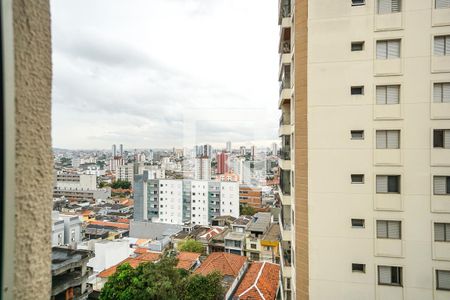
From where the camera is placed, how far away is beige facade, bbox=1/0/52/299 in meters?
0.62

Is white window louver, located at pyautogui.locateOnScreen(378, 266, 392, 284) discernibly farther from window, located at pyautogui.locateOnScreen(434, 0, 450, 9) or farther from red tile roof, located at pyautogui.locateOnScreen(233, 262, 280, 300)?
red tile roof, located at pyautogui.locateOnScreen(233, 262, 280, 300)

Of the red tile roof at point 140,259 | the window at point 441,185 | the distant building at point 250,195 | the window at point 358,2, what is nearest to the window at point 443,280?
the window at point 441,185

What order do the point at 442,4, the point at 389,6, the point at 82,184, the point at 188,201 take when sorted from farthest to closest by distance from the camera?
the point at 82,184
the point at 188,201
the point at 389,6
the point at 442,4

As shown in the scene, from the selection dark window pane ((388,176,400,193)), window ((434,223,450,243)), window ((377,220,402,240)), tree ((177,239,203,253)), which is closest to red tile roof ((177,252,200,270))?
tree ((177,239,203,253))

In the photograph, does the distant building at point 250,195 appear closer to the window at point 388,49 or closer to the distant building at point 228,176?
the distant building at point 228,176

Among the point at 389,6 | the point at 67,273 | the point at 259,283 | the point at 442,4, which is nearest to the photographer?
the point at 442,4

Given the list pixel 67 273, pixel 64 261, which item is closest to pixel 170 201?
pixel 67 273

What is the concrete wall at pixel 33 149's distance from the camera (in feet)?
2.30

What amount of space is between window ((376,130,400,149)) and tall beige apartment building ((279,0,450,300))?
0.02 m

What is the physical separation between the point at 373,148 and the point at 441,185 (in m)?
1.30

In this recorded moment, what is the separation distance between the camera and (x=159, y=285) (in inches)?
349

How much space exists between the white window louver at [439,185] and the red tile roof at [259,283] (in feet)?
29.8

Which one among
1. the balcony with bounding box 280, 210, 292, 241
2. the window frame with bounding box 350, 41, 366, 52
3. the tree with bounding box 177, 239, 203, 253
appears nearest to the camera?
the window frame with bounding box 350, 41, 366, 52

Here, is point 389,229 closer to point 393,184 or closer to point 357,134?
point 393,184
